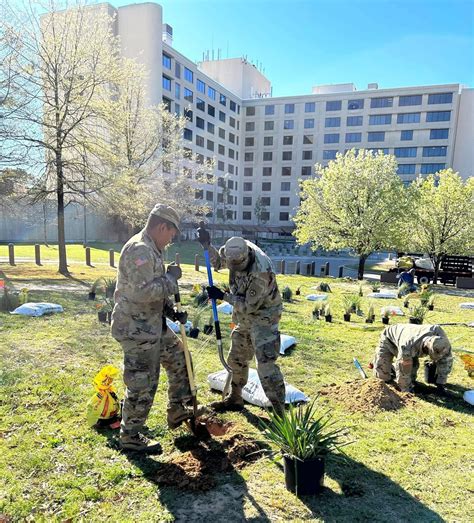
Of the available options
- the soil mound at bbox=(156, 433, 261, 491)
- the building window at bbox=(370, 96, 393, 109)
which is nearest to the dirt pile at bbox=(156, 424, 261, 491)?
the soil mound at bbox=(156, 433, 261, 491)

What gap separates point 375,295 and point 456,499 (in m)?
10.3

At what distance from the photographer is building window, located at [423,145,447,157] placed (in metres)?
53.8

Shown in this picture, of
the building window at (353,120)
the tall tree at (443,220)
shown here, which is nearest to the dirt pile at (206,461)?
the tall tree at (443,220)

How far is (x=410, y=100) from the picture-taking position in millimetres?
54469

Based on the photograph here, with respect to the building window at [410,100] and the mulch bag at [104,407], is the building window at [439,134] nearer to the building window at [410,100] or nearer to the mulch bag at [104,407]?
the building window at [410,100]

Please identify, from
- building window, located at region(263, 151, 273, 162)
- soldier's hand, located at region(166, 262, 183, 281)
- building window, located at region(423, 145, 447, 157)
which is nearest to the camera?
soldier's hand, located at region(166, 262, 183, 281)

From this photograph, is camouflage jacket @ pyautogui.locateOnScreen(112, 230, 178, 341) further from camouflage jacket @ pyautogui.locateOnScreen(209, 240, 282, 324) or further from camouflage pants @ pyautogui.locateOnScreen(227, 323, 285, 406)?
camouflage pants @ pyautogui.locateOnScreen(227, 323, 285, 406)

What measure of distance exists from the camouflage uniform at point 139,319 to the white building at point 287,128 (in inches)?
1735

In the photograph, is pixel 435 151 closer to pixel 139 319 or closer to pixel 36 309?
pixel 36 309

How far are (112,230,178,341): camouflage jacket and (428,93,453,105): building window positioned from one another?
61.1m

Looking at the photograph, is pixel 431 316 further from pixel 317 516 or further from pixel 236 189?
pixel 236 189

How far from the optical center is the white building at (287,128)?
5203 centimetres

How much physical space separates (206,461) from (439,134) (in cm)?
6100

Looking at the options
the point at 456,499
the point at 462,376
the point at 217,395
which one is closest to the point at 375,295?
the point at 462,376
